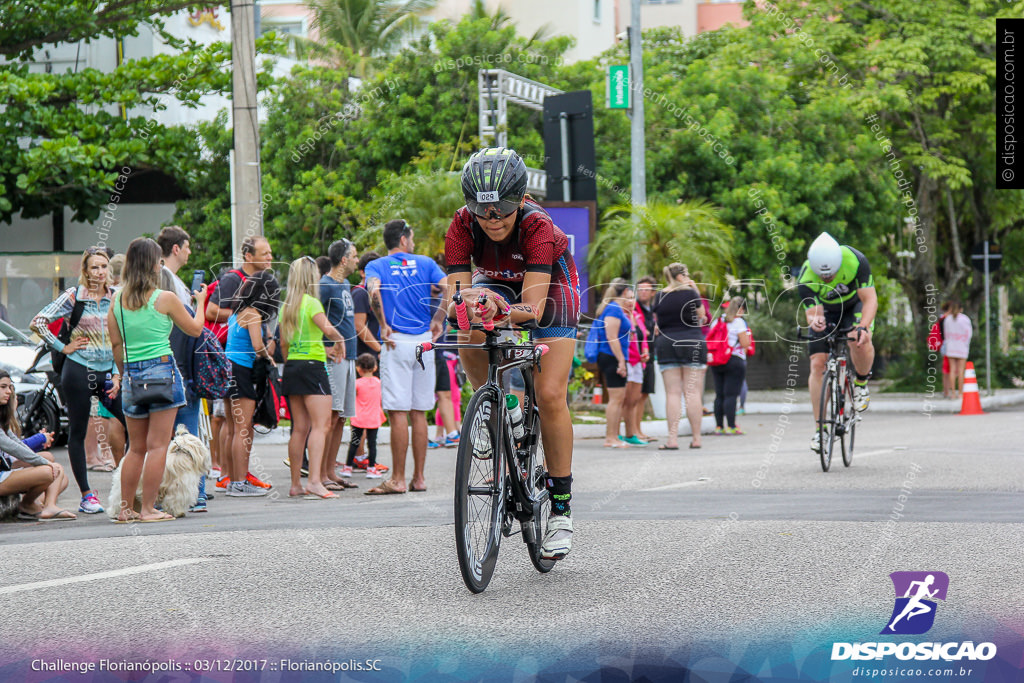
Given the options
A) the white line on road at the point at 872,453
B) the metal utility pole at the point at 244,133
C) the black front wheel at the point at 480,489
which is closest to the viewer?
the black front wheel at the point at 480,489

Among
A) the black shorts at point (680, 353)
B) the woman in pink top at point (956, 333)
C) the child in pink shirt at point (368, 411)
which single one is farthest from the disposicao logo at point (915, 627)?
the woman in pink top at point (956, 333)

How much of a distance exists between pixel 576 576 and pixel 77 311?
5342 mm

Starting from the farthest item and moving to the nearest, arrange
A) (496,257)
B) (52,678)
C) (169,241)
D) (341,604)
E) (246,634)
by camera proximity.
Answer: (169,241), (496,257), (341,604), (246,634), (52,678)

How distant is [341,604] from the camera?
5.45 m

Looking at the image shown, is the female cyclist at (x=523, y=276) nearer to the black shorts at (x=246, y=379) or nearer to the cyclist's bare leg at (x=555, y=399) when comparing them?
the cyclist's bare leg at (x=555, y=399)

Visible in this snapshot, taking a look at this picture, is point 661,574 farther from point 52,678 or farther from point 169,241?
point 169,241

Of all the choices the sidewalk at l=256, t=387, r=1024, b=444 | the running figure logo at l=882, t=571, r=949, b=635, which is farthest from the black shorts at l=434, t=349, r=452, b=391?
the running figure logo at l=882, t=571, r=949, b=635

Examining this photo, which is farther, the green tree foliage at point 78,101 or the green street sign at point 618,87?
the green street sign at point 618,87

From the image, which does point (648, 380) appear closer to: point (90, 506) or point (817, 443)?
point (817, 443)

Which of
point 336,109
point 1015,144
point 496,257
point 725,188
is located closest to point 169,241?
point 496,257

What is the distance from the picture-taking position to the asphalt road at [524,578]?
4.70 metres

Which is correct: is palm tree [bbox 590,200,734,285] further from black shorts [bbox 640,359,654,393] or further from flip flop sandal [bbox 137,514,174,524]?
flip flop sandal [bbox 137,514,174,524]

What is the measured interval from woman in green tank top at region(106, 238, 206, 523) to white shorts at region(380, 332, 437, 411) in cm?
180

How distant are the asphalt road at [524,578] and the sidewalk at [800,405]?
24.9ft
